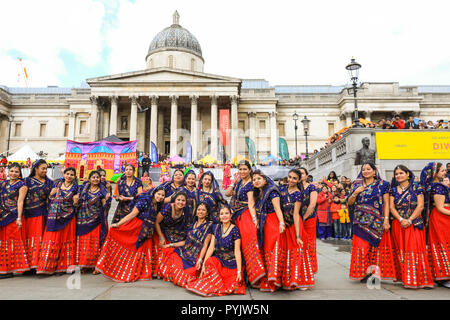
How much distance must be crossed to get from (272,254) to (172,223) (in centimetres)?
190

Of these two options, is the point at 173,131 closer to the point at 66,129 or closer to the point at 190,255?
the point at 66,129

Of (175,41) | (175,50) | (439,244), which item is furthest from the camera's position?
(175,41)

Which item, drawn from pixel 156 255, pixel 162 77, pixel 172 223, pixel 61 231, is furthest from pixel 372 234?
pixel 162 77

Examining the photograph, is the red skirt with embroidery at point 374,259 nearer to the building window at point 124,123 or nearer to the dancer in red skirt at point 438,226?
the dancer in red skirt at point 438,226

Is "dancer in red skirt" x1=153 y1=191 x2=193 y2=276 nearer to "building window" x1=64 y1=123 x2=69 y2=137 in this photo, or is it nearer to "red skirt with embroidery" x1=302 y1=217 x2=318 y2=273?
"red skirt with embroidery" x1=302 y1=217 x2=318 y2=273

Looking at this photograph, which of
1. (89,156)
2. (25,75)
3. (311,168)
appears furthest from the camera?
(25,75)

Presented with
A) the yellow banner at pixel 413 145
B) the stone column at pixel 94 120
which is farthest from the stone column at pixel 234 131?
the yellow banner at pixel 413 145

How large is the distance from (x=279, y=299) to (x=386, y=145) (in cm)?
1110

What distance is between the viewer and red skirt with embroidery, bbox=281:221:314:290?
13.4 feet

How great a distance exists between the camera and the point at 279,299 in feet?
12.3

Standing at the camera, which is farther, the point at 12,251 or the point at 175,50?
the point at 175,50

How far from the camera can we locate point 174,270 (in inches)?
182

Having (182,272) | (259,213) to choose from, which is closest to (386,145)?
(259,213)
